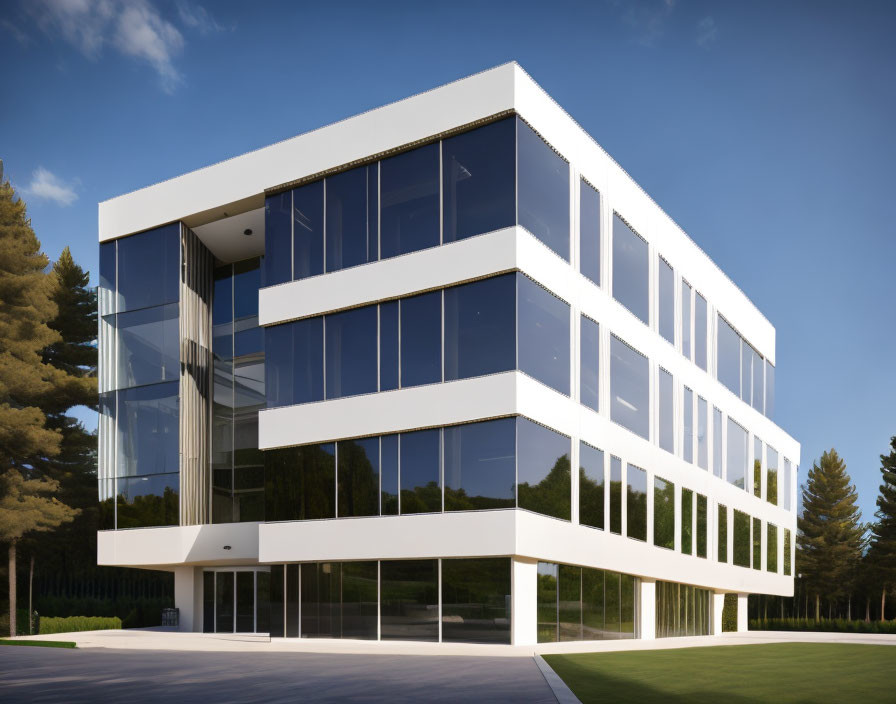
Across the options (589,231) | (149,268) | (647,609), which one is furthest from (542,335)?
(149,268)

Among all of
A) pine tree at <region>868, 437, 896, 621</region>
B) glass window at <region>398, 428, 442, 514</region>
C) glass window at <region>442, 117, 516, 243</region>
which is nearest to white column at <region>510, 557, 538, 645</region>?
glass window at <region>398, 428, 442, 514</region>

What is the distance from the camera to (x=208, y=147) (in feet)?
376

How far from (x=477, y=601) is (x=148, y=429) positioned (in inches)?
597

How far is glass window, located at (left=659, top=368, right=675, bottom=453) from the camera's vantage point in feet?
121

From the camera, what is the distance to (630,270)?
114 feet

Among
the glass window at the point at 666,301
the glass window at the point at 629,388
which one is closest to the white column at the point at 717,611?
the glass window at the point at 666,301

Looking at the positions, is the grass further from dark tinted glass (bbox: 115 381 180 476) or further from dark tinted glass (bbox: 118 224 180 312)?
dark tinted glass (bbox: 118 224 180 312)

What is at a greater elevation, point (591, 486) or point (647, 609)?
point (591, 486)

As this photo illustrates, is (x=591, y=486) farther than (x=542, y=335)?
Yes

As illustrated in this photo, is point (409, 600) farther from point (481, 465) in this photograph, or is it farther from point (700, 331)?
point (700, 331)

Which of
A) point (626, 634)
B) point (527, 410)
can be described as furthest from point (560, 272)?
point (626, 634)

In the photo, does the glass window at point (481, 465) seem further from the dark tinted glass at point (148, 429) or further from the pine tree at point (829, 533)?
the pine tree at point (829, 533)

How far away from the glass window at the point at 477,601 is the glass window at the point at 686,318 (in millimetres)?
18135

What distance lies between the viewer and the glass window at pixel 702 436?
1639 inches
